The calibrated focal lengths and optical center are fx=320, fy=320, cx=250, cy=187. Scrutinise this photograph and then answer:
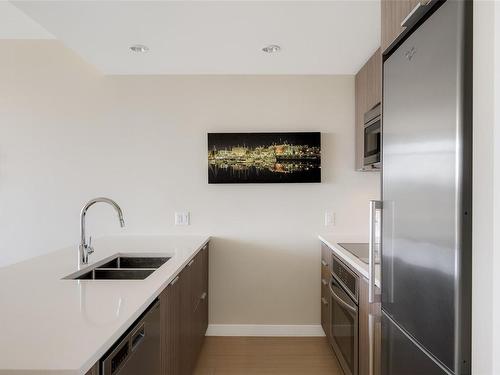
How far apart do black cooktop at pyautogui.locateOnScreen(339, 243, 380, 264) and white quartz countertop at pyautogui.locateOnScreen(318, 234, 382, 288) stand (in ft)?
0.12

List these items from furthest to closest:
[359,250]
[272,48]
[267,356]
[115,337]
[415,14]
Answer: [267,356], [272,48], [359,250], [415,14], [115,337]

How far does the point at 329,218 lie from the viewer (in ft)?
9.87

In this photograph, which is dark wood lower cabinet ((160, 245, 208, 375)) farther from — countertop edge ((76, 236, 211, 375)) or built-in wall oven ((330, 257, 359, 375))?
built-in wall oven ((330, 257, 359, 375))

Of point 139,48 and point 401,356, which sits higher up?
point 139,48

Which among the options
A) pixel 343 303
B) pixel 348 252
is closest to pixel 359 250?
pixel 348 252

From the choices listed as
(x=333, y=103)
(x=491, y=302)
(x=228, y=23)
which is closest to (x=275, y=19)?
(x=228, y=23)

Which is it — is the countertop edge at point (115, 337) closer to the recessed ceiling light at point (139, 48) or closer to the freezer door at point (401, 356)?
the freezer door at point (401, 356)

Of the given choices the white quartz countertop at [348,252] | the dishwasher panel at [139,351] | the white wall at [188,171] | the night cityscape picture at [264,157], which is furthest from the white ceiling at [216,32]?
the dishwasher panel at [139,351]

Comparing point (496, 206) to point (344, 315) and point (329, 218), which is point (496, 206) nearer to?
point (344, 315)

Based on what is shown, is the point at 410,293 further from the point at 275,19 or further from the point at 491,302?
the point at 275,19

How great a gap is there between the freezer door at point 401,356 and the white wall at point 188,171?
1.69 m

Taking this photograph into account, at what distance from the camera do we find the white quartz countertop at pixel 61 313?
2.60 ft

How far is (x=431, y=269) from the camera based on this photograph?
1.00 meters

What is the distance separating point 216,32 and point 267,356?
2531 millimetres
